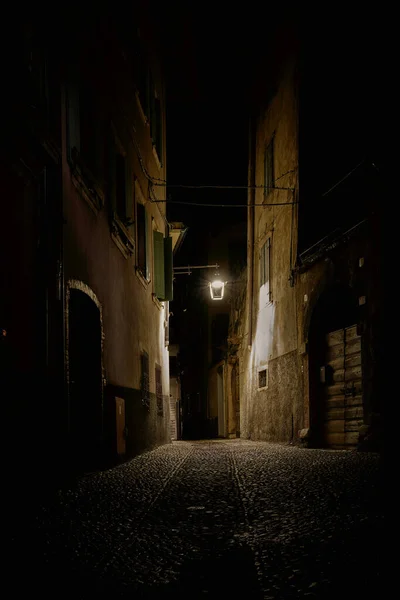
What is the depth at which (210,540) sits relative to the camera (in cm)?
312

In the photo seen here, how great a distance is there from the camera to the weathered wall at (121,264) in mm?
7012

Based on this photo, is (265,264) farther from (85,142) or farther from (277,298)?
(85,142)

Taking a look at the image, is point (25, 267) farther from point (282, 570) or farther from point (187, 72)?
point (187, 72)

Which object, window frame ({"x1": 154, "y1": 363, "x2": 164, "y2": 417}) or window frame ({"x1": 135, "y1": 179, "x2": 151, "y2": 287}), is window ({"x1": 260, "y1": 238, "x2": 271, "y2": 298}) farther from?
window frame ({"x1": 135, "y1": 179, "x2": 151, "y2": 287})

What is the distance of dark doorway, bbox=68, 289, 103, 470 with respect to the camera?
7.27m

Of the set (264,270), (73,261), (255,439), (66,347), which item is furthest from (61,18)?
(255,439)

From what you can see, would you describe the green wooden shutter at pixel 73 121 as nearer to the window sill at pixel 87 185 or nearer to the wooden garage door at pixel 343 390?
the window sill at pixel 87 185

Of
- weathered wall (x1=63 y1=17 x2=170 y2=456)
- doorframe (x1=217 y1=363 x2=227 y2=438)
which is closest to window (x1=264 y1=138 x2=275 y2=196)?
weathered wall (x1=63 y1=17 x2=170 y2=456)

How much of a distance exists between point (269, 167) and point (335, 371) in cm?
742

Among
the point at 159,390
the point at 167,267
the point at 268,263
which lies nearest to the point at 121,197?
the point at 167,267

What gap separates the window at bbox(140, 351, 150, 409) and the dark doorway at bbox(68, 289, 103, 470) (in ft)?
11.8

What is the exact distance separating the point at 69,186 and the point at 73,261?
2.87ft

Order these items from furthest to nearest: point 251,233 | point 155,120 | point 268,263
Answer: point 251,233
point 268,263
point 155,120

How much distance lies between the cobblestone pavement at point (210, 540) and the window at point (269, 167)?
1175 cm
